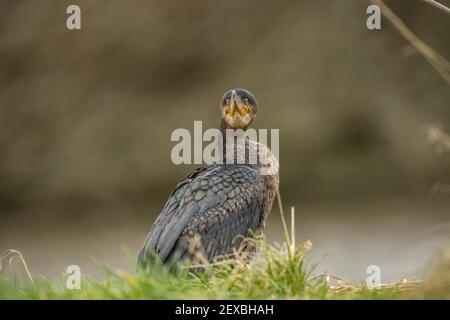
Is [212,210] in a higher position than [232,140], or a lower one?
lower

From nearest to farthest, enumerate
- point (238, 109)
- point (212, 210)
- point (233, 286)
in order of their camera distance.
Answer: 1. point (233, 286)
2. point (212, 210)
3. point (238, 109)

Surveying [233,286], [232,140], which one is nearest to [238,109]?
[232,140]

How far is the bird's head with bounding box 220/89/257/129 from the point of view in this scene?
248 inches

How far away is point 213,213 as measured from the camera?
5.77 m

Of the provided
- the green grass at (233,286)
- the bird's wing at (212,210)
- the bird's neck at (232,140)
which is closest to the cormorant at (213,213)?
the bird's wing at (212,210)

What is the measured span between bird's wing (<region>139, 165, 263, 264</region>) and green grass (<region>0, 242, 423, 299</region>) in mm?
1144

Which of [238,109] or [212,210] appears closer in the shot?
[212,210]

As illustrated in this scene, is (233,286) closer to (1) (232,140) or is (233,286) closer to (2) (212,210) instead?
(2) (212,210)

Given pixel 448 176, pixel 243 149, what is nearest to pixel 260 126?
pixel 448 176

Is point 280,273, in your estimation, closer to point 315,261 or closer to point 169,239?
point 315,261

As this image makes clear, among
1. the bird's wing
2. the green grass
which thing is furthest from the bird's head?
the green grass

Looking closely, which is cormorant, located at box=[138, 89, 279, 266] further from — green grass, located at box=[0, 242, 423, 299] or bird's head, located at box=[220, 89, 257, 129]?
green grass, located at box=[0, 242, 423, 299]

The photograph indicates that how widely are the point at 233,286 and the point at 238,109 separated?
2.24m
